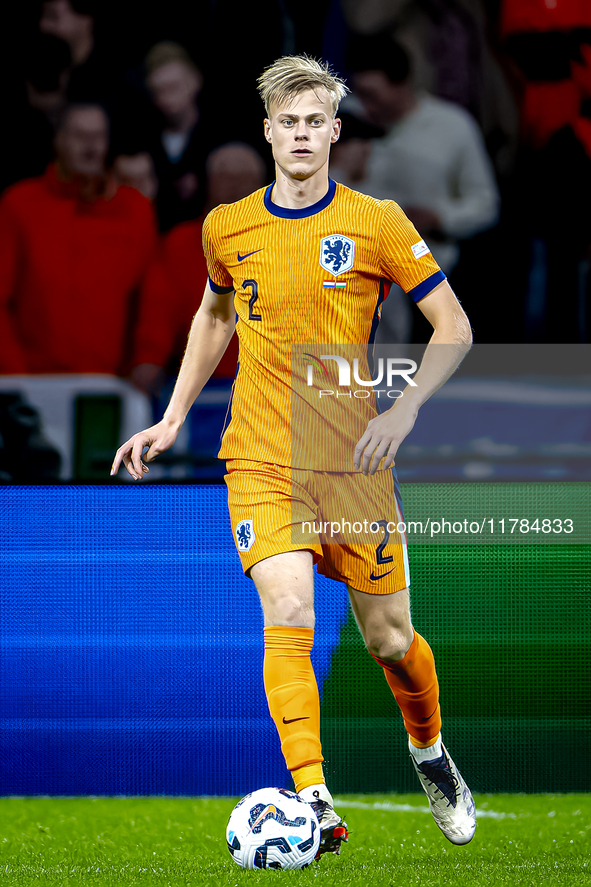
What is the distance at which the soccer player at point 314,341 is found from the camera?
259 centimetres

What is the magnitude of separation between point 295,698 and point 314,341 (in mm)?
850

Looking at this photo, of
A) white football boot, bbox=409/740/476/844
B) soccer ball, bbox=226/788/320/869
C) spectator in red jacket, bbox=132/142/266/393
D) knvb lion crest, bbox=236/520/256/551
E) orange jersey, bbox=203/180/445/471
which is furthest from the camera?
spectator in red jacket, bbox=132/142/266/393

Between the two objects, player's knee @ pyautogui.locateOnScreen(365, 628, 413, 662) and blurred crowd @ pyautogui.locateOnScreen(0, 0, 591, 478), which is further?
blurred crowd @ pyautogui.locateOnScreen(0, 0, 591, 478)

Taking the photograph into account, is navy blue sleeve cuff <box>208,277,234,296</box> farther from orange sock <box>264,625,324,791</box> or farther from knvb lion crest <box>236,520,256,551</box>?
orange sock <box>264,625,324,791</box>

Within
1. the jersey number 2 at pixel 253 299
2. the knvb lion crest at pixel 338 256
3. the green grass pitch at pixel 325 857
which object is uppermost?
the knvb lion crest at pixel 338 256

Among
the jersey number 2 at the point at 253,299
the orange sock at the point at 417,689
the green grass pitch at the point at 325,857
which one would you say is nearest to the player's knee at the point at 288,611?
the orange sock at the point at 417,689

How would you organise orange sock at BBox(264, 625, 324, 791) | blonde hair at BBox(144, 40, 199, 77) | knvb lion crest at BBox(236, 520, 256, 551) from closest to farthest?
orange sock at BBox(264, 625, 324, 791)
knvb lion crest at BBox(236, 520, 256, 551)
blonde hair at BBox(144, 40, 199, 77)

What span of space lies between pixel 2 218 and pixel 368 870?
116 inches

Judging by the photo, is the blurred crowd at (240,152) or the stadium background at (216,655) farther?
the blurred crowd at (240,152)

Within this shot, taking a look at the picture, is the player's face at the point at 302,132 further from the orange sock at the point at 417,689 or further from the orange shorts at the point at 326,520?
the orange sock at the point at 417,689

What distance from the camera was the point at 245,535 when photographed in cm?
255

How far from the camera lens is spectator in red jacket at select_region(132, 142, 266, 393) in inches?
170

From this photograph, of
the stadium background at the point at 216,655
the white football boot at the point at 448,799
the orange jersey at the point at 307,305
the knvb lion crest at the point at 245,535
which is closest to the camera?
the knvb lion crest at the point at 245,535

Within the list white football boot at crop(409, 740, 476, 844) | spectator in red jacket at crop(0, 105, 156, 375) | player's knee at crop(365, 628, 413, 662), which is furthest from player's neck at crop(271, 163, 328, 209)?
spectator in red jacket at crop(0, 105, 156, 375)
